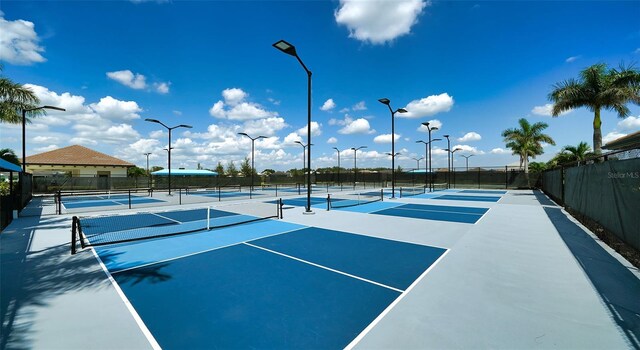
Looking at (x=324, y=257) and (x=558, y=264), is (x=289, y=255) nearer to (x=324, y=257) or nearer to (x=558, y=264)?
(x=324, y=257)

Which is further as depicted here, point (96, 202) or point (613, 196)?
point (96, 202)

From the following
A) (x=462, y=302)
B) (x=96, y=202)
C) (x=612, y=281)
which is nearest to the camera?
(x=462, y=302)

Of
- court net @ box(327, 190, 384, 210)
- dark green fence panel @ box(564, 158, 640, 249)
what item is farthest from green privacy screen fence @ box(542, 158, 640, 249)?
court net @ box(327, 190, 384, 210)

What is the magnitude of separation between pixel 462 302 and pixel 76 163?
55217 mm

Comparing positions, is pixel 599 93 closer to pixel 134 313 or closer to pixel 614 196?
pixel 614 196

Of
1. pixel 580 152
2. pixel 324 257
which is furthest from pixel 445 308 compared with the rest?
pixel 580 152

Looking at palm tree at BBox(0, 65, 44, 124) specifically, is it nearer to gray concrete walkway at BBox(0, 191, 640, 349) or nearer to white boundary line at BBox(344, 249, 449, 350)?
gray concrete walkway at BBox(0, 191, 640, 349)

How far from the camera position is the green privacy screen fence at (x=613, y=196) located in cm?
716

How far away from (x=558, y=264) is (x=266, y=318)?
22.4 feet

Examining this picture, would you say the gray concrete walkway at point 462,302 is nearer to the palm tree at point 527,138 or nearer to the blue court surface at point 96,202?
the blue court surface at point 96,202

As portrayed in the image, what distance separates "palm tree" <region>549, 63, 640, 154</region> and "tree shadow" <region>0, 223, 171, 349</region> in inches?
1066

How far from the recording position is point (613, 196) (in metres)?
8.64

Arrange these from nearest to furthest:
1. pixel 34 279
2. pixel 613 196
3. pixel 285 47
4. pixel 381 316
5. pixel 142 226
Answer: pixel 381 316
pixel 34 279
pixel 613 196
pixel 142 226
pixel 285 47

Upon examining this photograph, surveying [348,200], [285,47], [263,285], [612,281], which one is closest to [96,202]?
[348,200]
